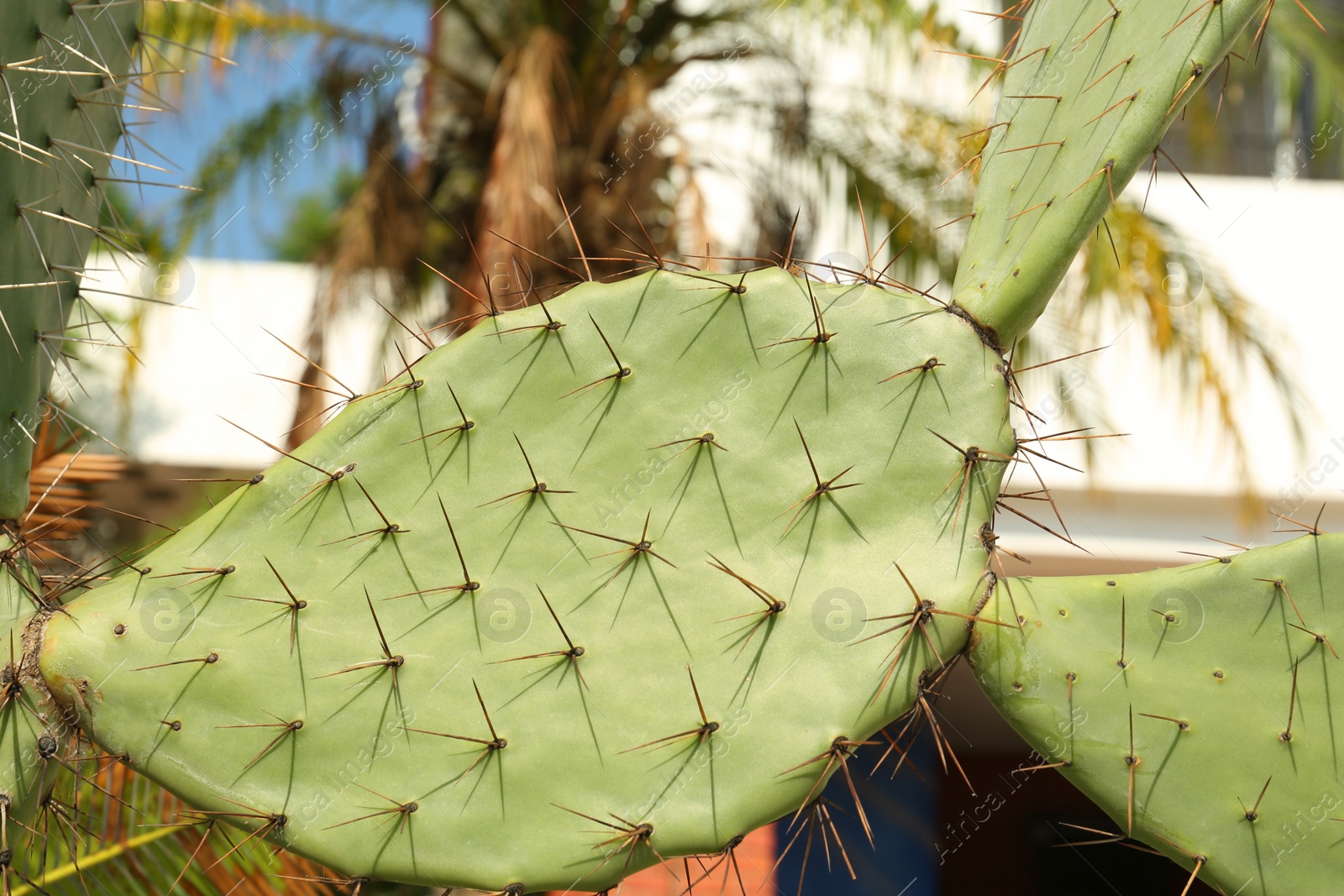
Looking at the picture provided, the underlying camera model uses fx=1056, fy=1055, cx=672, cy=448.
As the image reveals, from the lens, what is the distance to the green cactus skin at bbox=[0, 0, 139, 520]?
1.21m

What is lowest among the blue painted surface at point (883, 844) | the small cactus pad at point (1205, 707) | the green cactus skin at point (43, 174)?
the blue painted surface at point (883, 844)

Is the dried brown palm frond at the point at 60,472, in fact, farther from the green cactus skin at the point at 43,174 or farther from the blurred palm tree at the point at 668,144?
the blurred palm tree at the point at 668,144

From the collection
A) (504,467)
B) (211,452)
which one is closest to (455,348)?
(504,467)

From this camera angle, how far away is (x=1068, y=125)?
4.09 feet

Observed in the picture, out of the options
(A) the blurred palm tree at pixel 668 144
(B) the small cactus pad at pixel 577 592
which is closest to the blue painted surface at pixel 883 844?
(A) the blurred palm tree at pixel 668 144

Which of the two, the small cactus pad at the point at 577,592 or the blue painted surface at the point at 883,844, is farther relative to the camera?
the blue painted surface at the point at 883,844

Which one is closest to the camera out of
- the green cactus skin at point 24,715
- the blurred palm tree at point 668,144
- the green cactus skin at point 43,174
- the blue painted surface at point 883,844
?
the green cactus skin at point 24,715

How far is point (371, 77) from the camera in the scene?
14.0 ft

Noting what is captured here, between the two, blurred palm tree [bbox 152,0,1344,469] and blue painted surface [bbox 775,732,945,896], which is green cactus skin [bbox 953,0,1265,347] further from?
blue painted surface [bbox 775,732,945,896]

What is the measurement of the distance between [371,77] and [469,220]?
0.67 meters

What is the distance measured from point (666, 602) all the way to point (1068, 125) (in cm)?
73

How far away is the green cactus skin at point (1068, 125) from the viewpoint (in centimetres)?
116

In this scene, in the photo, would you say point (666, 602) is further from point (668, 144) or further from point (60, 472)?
point (668, 144)

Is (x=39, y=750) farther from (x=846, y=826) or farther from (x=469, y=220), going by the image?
(x=846, y=826)
